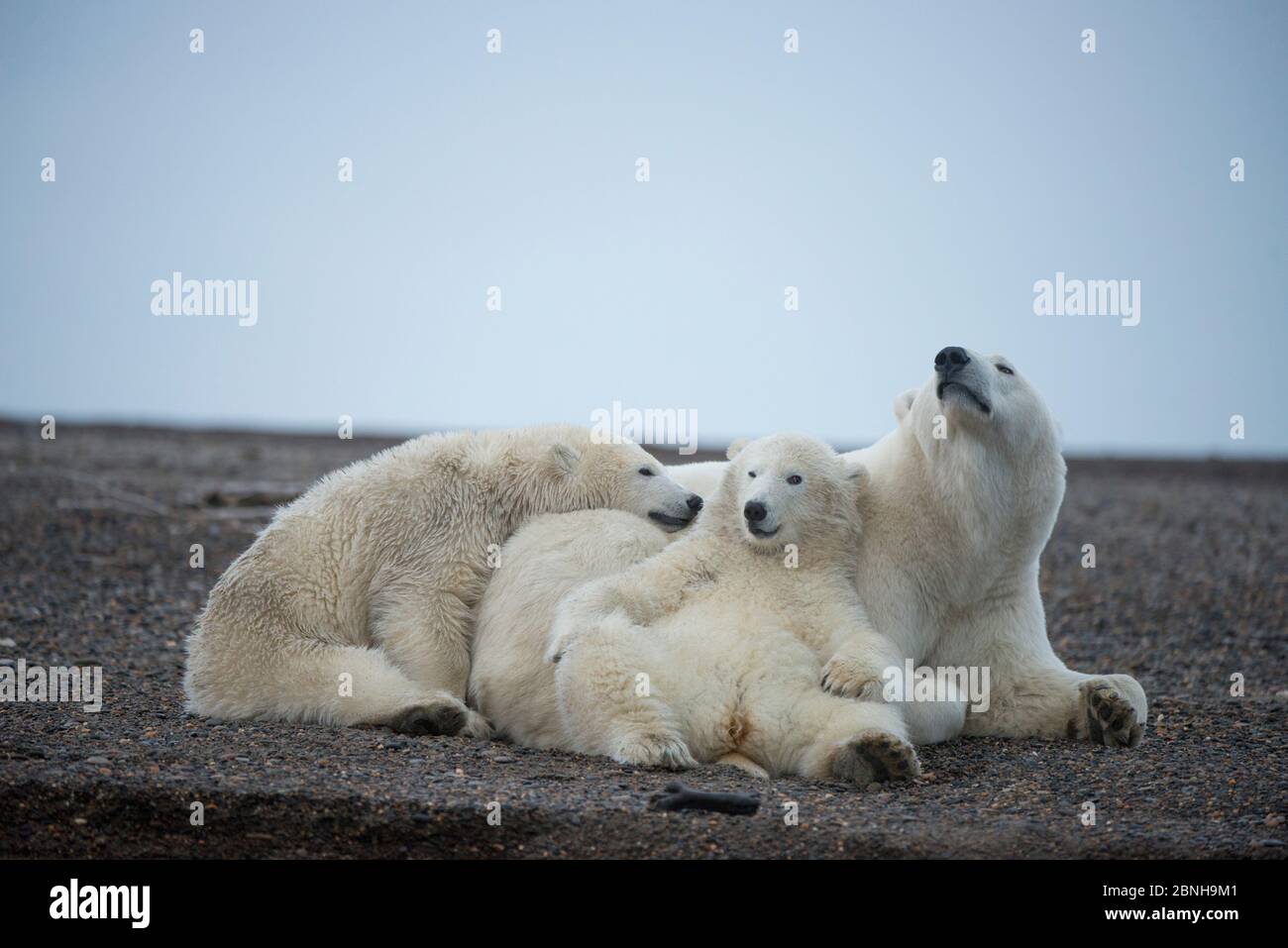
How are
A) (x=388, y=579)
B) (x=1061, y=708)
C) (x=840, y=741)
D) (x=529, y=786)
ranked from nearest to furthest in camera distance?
(x=529, y=786) → (x=840, y=741) → (x=1061, y=708) → (x=388, y=579)

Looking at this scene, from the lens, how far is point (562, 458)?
6.98 m

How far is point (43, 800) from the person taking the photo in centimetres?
503

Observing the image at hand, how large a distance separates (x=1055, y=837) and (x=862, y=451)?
8.39ft

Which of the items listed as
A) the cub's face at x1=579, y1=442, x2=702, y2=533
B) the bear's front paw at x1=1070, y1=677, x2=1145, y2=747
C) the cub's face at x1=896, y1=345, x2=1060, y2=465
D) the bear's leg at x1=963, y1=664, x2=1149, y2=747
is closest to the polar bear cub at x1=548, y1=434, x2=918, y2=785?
the cub's face at x1=896, y1=345, x2=1060, y2=465

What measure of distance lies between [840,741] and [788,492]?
1.21 m

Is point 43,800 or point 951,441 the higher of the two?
point 951,441

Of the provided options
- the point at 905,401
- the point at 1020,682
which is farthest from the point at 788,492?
the point at 1020,682

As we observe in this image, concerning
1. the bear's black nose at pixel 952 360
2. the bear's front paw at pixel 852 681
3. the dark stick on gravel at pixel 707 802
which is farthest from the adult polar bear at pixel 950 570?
the dark stick on gravel at pixel 707 802

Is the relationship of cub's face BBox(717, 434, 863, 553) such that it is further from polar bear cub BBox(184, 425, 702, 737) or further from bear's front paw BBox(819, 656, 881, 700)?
bear's front paw BBox(819, 656, 881, 700)

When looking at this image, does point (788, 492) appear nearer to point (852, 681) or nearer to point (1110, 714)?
point (852, 681)

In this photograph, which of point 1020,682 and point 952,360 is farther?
point 1020,682

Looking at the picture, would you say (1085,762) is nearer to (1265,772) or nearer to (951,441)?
(1265,772)
